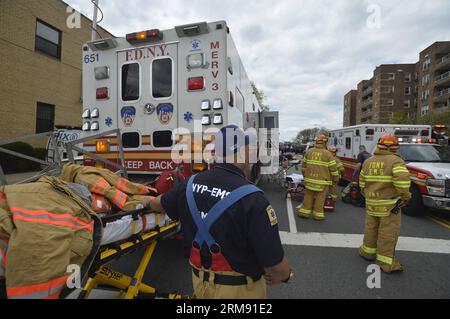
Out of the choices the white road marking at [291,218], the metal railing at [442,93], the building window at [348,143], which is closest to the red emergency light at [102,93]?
the white road marking at [291,218]

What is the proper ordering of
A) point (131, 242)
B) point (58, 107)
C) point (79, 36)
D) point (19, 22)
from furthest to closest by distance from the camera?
point (79, 36)
point (58, 107)
point (19, 22)
point (131, 242)

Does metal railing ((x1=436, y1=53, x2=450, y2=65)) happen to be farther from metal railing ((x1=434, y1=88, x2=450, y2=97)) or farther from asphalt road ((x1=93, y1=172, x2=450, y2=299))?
asphalt road ((x1=93, y1=172, x2=450, y2=299))

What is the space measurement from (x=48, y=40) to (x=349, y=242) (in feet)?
57.1

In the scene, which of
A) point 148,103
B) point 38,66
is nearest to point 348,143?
point 148,103

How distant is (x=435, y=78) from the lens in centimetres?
4681

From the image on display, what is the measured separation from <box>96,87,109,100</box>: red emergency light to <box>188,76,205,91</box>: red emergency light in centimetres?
166

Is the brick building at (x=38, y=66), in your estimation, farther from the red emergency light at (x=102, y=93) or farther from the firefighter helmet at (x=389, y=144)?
the firefighter helmet at (x=389, y=144)

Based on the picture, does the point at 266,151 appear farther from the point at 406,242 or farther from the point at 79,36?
the point at 79,36

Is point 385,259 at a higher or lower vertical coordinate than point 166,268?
higher

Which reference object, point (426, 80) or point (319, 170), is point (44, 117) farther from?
point (426, 80)

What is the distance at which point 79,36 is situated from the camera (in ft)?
54.9

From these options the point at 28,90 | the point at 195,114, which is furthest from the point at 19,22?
the point at 195,114

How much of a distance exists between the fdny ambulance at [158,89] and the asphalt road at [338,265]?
1.59 m
